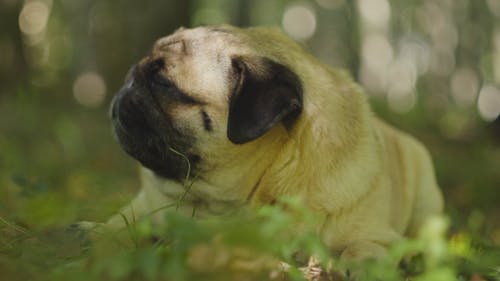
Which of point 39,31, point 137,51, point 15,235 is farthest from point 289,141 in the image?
point 39,31

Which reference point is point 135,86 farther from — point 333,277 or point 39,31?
point 39,31

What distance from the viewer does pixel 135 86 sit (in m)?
3.49

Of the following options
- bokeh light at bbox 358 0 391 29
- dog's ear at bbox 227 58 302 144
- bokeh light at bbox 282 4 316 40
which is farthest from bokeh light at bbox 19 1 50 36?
dog's ear at bbox 227 58 302 144

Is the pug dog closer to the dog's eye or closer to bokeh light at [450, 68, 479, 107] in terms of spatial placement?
the dog's eye

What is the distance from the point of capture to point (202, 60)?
11.2 feet

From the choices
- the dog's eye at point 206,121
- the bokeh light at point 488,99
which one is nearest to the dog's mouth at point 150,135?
the dog's eye at point 206,121

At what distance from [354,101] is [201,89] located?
3.13ft

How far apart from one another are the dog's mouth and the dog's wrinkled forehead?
0.19 m

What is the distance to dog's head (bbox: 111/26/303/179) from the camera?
3242 millimetres

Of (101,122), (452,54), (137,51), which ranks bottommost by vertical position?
(452,54)

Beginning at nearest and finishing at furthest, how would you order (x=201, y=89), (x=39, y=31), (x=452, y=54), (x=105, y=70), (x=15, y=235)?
(x=15, y=235), (x=201, y=89), (x=105, y=70), (x=39, y=31), (x=452, y=54)

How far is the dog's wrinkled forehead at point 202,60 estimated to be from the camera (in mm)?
3346

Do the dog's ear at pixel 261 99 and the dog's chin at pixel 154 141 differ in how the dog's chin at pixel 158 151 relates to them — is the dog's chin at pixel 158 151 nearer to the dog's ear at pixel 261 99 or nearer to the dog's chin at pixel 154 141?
the dog's chin at pixel 154 141

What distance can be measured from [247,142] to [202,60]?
548 mm
